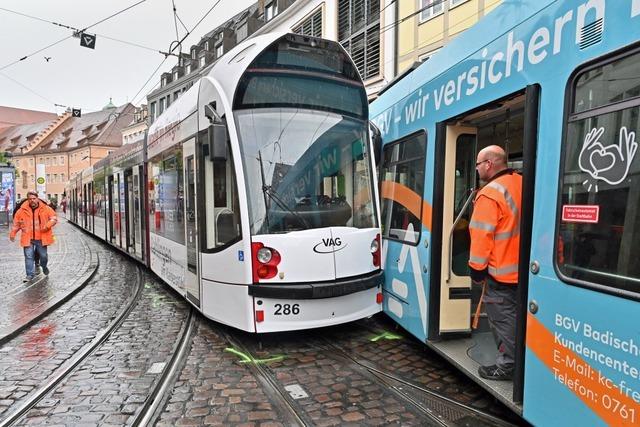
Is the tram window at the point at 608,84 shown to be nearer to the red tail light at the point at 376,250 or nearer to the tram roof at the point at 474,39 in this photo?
the tram roof at the point at 474,39

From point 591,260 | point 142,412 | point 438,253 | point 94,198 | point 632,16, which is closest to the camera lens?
point 632,16

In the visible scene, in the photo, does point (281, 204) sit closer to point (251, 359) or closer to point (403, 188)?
point (403, 188)

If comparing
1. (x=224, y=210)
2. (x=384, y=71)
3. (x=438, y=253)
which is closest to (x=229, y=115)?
(x=224, y=210)

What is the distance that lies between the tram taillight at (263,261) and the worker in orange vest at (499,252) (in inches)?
78.6

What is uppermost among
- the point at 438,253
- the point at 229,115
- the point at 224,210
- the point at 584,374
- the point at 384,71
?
the point at 384,71

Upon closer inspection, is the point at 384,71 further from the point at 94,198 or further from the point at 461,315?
the point at 461,315

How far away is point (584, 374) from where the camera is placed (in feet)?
7.99

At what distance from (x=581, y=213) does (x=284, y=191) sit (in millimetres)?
2975

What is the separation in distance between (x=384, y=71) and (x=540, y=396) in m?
16.6

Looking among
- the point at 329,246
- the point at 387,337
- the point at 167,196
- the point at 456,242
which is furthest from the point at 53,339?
the point at 456,242

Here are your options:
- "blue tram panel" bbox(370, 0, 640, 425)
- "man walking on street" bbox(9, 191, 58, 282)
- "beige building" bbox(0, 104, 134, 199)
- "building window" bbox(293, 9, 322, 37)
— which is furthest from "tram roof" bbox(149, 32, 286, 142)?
"beige building" bbox(0, 104, 134, 199)

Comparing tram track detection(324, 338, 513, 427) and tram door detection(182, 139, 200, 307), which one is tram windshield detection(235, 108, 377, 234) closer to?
tram door detection(182, 139, 200, 307)

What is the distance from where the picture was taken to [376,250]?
541 centimetres

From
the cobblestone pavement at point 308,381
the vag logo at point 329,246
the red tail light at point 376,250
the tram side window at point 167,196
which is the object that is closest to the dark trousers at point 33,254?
the tram side window at point 167,196
